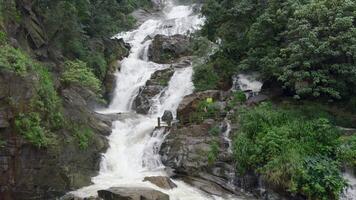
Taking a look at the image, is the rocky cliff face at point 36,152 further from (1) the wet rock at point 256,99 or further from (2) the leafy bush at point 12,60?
(1) the wet rock at point 256,99

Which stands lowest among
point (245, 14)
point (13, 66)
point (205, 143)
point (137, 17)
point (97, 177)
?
point (97, 177)

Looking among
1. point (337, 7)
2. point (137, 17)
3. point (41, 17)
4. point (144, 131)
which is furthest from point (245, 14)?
point (137, 17)

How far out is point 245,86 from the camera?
2252cm

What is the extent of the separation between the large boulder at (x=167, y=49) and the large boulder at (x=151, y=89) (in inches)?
163

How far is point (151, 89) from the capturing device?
26.8 metres

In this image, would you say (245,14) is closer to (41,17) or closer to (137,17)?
(41,17)

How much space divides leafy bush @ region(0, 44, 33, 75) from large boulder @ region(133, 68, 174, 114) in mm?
10934

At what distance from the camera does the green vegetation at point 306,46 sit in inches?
671

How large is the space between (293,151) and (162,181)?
4.94 metres

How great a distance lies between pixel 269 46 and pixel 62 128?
34.6 ft

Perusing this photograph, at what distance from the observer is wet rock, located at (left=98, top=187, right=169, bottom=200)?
43.3ft

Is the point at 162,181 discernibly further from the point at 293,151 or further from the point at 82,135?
the point at 293,151

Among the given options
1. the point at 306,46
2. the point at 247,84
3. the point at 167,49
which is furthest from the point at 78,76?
the point at 167,49

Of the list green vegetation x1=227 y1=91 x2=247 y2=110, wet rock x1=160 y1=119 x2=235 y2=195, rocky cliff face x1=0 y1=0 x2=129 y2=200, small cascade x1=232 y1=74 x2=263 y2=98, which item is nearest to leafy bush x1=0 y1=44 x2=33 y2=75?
rocky cliff face x1=0 y1=0 x2=129 y2=200
